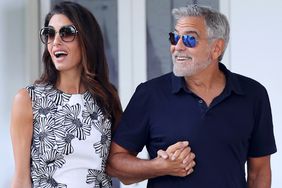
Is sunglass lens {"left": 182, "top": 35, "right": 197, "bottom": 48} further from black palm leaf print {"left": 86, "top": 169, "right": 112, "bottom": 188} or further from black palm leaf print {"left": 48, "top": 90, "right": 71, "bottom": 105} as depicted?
black palm leaf print {"left": 86, "top": 169, "right": 112, "bottom": 188}

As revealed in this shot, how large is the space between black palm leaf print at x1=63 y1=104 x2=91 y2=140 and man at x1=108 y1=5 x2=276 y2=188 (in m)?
0.18

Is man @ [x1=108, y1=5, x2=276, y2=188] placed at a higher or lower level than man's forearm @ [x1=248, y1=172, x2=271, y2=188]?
higher

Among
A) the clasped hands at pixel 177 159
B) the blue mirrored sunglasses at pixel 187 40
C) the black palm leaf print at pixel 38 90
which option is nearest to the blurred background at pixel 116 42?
the blue mirrored sunglasses at pixel 187 40

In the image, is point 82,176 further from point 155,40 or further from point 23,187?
point 155,40

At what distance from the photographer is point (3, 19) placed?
15.0 feet

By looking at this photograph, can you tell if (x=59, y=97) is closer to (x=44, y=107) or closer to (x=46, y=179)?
(x=44, y=107)

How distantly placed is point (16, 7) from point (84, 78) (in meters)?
2.12

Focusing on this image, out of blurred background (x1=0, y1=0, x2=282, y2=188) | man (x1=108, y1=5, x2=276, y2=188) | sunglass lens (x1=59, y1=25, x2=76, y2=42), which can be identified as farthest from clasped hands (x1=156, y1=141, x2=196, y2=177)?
blurred background (x1=0, y1=0, x2=282, y2=188)

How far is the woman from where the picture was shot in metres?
2.50

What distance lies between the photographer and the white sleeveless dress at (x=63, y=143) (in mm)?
2494

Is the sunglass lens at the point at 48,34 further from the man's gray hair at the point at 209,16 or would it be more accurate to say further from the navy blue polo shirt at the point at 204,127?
the man's gray hair at the point at 209,16

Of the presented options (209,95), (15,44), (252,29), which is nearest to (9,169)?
(15,44)

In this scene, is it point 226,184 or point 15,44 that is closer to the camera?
point 226,184

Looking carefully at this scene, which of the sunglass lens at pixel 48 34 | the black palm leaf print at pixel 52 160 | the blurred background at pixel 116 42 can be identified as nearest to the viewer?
the black palm leaf print at pixel 52 160
